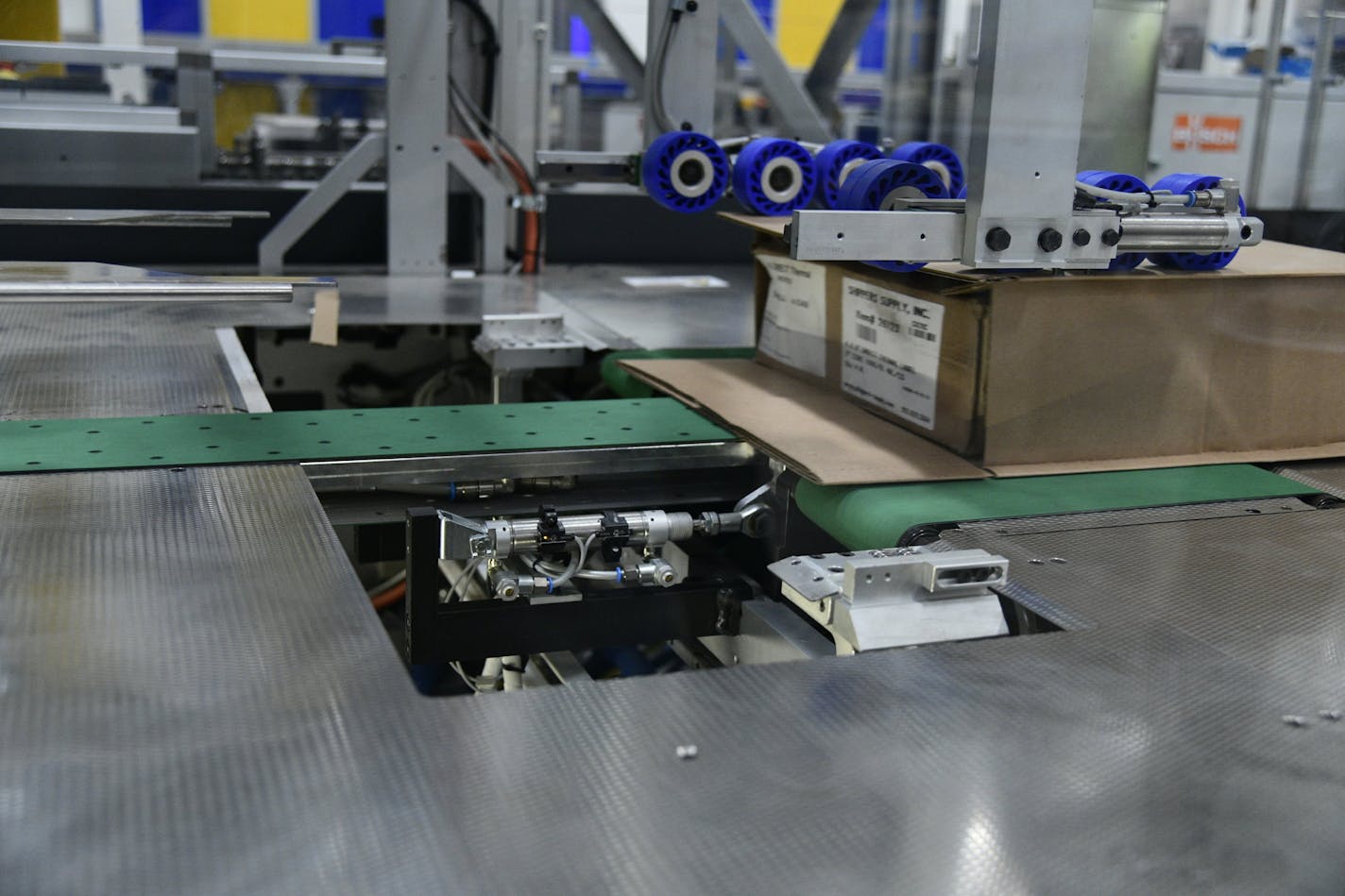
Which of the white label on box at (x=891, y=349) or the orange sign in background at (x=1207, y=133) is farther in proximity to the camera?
the orange sign in background at (x=1207, y=133)

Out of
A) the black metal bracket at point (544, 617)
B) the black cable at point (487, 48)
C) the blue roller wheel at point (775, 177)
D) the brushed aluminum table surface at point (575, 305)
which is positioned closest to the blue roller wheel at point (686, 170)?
the blue roller wheel at point (775, 177)

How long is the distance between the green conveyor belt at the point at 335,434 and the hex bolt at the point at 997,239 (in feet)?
1.49

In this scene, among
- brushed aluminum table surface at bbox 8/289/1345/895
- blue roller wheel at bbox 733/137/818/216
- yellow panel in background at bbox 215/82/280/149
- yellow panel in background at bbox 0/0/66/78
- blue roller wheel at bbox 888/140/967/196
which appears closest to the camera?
brushed aluminum table surface at bbox 8/289/1345/895

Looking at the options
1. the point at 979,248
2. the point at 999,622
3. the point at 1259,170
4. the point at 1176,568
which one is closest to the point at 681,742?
the point at 999,622

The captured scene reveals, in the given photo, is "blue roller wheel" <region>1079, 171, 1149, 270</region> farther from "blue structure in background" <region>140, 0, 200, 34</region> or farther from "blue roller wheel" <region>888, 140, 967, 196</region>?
"blue structure in background" <region>140, 0, 200, 34</region>

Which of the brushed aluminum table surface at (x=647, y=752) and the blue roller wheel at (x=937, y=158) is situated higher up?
the blue roller wheel at (x=937, y=158)

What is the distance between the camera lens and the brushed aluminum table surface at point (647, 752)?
755mm

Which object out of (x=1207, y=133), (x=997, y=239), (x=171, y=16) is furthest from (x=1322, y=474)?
(x=171, y=16)

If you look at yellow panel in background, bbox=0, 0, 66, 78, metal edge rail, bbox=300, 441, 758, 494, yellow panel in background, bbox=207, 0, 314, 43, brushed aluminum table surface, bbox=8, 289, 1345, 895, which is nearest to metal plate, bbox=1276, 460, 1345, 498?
brushed aluminum table surface, bbox=8, 289, 1345, 895

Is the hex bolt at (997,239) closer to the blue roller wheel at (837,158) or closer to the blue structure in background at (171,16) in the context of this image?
the blue roller wheel at (837,158)

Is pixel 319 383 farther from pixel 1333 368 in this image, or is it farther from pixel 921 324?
pixel 1333 368

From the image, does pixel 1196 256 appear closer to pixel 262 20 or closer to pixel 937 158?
pixel 937 158

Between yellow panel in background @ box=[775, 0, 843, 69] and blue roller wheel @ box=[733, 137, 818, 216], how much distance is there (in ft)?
20.2

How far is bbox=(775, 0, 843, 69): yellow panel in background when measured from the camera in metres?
8.05
